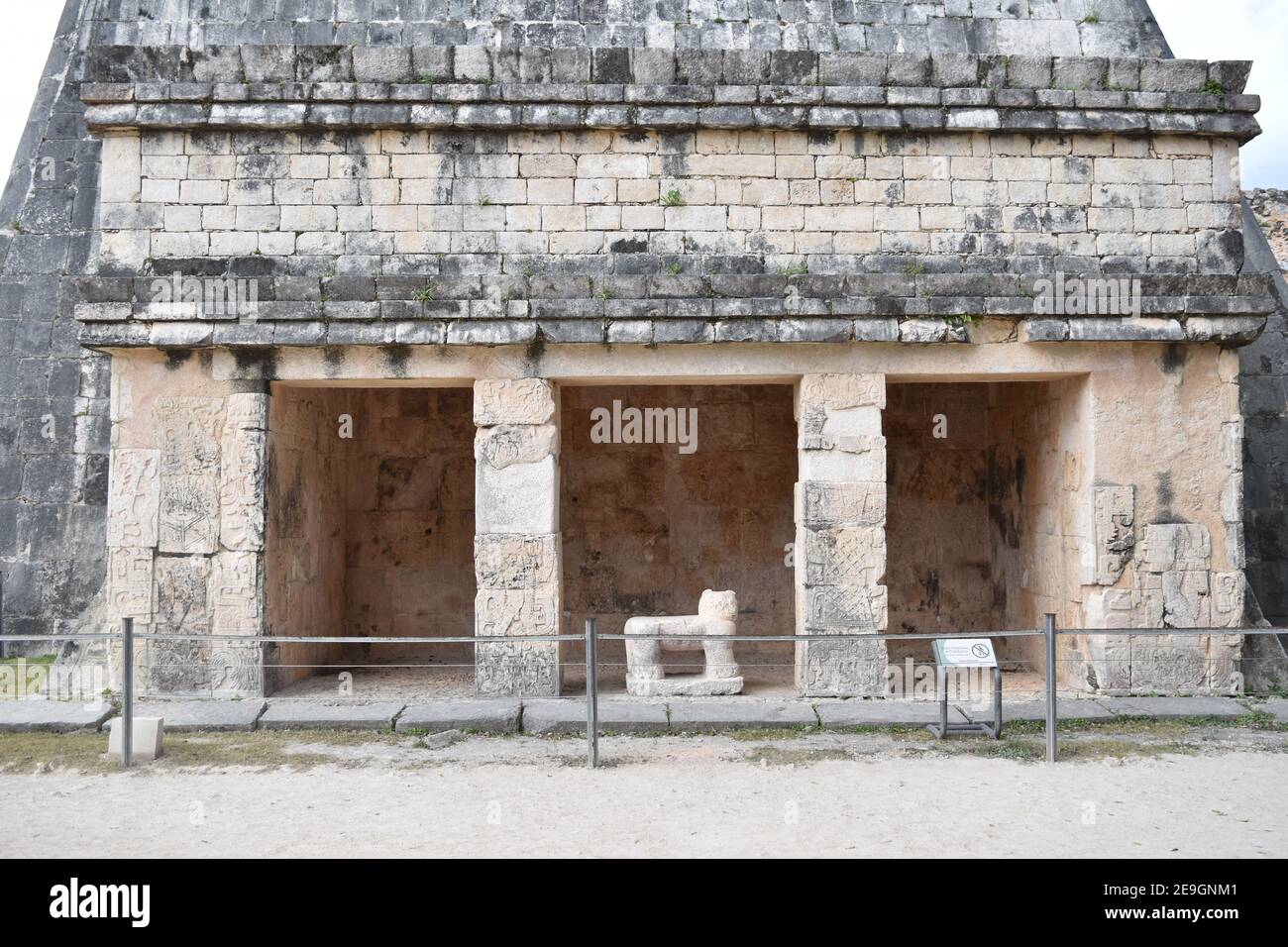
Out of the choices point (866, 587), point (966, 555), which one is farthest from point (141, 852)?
point (966, 555)

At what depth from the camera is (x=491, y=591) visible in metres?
8.21

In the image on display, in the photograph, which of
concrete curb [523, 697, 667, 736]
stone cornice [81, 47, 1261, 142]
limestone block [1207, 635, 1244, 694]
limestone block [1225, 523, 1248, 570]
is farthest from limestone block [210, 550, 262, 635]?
limestone block [1225, 523, 1248, 570]

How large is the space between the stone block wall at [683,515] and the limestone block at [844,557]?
2.90 metres

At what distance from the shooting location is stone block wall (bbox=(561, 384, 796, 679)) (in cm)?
1115

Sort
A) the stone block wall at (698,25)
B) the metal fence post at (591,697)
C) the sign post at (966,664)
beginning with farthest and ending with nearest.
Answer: the stone block wall at (698,25) → the sign post at (966,664) → the metal fence post at (591,697)

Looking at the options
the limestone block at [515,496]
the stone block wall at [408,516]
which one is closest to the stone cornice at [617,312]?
the limestone block at [515,496]

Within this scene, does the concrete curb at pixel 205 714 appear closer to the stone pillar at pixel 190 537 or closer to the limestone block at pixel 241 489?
the stone pillar at pixel 190 537

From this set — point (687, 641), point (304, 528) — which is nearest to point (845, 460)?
point (687, 641)

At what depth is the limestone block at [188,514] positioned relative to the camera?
820 centimetres

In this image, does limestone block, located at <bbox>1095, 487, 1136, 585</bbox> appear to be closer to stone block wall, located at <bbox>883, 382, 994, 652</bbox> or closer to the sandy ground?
the sandy ground

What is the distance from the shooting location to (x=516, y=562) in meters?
8.22

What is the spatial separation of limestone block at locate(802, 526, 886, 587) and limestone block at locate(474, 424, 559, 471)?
2.25 metres

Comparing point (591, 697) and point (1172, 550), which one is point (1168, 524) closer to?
point (1172, 550)
